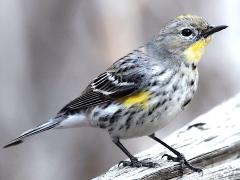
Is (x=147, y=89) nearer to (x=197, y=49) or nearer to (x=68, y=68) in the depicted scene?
(x=197, y=49)

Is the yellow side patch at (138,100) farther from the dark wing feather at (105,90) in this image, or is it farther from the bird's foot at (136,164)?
the bird's foot at (136,164)

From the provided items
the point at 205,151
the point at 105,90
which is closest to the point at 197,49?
the point at 105,90

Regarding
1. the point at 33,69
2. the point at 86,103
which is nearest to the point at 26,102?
the point at 33,69

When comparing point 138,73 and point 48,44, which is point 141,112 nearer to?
point 138,73

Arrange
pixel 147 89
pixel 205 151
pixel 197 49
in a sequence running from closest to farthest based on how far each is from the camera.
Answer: pixel 205 151 < pixel 147 89 < pixel 197 49

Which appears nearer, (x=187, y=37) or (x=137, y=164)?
(x=137, y=164)

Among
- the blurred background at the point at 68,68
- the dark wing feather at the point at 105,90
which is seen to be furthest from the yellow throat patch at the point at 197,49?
the blurred background at the point at 68,68

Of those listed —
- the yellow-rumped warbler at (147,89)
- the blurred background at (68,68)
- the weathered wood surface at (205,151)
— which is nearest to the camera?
the weathered wood surface at (205,151)
